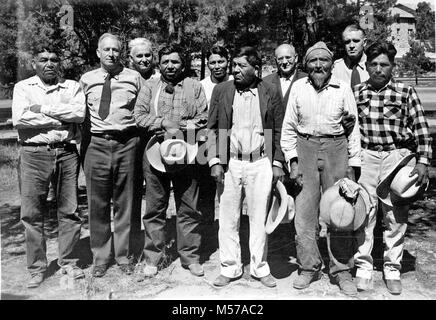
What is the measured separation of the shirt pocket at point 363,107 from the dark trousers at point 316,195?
30 centimetres

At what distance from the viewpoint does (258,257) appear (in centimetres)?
443

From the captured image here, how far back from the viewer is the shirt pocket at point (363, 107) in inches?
167

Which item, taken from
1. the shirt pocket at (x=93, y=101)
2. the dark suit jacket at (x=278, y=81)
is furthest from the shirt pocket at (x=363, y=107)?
the shirt pocket at (x=93, y=101)

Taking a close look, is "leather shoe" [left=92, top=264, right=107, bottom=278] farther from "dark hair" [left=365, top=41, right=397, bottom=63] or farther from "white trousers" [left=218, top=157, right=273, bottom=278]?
"dark hair" [left=365, top=41, right=397, bottom=63]

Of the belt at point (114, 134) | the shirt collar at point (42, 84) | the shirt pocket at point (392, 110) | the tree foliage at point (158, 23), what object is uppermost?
the tree foliage at point (158, 23)

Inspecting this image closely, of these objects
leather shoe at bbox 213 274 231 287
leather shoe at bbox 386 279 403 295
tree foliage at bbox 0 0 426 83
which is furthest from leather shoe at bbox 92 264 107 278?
tree foliage at bbox 0 0 426 83

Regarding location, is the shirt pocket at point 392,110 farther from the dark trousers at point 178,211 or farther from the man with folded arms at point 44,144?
the man with folded arms at point 44,144

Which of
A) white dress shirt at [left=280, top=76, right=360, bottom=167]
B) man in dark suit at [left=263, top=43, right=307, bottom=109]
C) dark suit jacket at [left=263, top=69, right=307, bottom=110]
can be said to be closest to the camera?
white dress shirt at [left=280, top=76, right=360, bottom=167]

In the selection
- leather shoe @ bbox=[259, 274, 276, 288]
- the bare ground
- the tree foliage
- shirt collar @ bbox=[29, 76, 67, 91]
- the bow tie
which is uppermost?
the tree foliage

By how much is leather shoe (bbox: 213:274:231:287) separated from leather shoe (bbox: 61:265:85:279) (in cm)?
138

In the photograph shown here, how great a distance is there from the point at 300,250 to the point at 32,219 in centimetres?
270

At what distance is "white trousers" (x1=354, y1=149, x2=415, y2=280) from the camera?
4234mm

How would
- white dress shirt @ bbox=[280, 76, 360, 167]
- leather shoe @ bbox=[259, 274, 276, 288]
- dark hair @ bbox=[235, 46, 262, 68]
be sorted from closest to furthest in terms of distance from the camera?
white dress shirt @ bbox=[280, 76, 360, 167] → dark hair @ bbox=[235, 46, 262, 68] → leather shoe @ bbox=[259, 274, 276, 288]

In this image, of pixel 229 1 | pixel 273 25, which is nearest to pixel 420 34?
pixel 273 25
